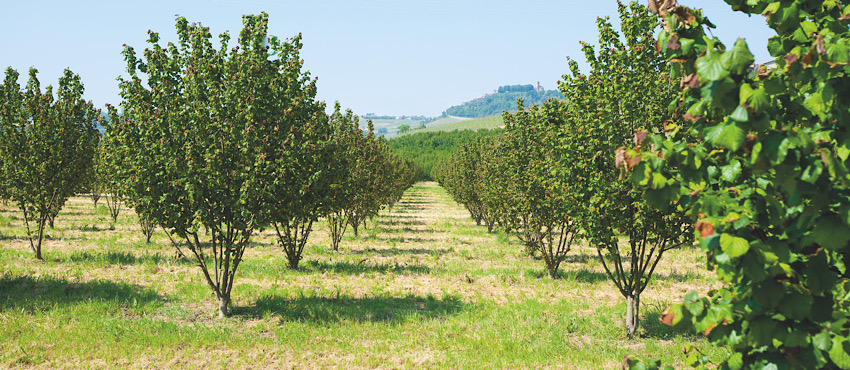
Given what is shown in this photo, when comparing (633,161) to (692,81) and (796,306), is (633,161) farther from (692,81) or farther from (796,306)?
(796,306)

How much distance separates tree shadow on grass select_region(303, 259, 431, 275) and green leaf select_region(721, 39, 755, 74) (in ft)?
44.2

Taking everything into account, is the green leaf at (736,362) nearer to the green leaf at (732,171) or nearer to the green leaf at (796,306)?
the green leaf at (796,306)

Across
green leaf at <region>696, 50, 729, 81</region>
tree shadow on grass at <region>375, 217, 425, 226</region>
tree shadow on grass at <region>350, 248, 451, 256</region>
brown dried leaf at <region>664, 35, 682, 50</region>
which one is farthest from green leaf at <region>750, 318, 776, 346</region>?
tree shadow on grass at <region>375, 217, 425, 226</region>

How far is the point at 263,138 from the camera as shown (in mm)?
9602

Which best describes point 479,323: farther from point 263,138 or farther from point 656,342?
point 263,138

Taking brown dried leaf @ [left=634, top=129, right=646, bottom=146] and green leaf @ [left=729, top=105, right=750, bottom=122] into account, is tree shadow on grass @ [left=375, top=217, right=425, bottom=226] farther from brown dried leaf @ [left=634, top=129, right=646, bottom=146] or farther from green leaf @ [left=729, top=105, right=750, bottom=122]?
green leaf @ [left=729, top=105, right=750, bottom=122]

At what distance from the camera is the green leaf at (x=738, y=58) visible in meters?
2.14

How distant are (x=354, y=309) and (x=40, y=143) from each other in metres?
10.8

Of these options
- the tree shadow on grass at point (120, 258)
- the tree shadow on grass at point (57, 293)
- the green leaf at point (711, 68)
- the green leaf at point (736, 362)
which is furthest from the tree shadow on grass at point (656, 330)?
the tree shadow on grass at point (120, 258)

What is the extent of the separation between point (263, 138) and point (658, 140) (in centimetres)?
833

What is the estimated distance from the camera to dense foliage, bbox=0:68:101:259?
14008 millimetres

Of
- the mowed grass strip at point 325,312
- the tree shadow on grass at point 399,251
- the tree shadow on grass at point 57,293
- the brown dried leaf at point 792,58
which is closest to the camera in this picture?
the brown dried leaf at point 792,58

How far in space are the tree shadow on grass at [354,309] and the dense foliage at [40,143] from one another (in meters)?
8.42

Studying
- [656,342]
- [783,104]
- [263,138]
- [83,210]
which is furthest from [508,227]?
[83,210]
